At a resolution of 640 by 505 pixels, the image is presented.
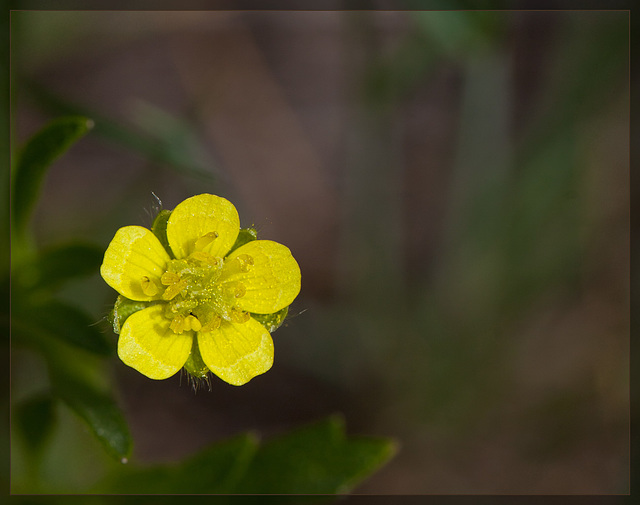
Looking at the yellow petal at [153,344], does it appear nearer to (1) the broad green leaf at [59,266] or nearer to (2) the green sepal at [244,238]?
(2) the green sepal at [244,238]

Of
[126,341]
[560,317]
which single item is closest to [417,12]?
[560,317]

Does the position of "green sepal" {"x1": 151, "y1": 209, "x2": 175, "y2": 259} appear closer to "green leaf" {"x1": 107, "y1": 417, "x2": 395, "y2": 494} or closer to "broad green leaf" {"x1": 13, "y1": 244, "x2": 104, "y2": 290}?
"broad green leaf" {"x1": 13, "y1": 244, "x2": 104, "y2": 290}

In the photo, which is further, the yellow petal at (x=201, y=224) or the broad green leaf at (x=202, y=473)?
the broad green leaf at (x=202, y=473)

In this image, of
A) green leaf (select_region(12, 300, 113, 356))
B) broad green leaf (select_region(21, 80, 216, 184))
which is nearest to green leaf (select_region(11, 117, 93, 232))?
green leaf (select_region(12, 300, 113, 356))

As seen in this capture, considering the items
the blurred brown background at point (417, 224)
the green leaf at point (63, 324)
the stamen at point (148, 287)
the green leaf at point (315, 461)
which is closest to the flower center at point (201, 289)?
the stamen at point (148, 287)

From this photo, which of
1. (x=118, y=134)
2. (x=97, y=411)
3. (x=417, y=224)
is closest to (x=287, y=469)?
(x=97, y=411)
